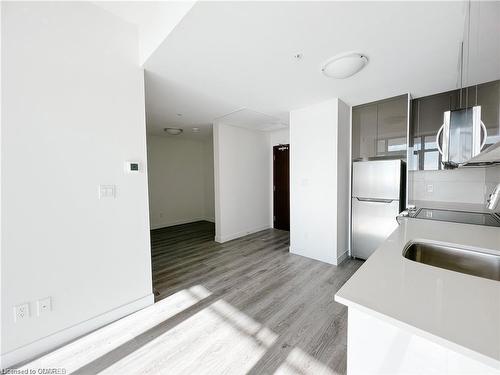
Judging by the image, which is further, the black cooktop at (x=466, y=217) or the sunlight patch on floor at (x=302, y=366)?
the black cooktop at (x=466, y=217)

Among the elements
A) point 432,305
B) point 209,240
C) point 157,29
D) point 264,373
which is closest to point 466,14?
point 432,305

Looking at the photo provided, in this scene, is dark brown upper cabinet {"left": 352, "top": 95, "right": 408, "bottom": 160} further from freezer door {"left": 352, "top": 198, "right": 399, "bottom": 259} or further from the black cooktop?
the black cooktop

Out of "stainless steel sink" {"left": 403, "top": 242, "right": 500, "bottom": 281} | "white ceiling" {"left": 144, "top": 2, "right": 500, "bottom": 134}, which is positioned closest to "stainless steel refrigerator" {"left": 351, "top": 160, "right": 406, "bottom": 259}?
"white ceiling" {"left": 144, "top": 2, "right": 500, "bottom": 134}

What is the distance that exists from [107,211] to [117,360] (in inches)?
44.3

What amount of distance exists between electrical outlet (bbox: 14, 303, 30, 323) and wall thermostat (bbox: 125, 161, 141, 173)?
1193 mm

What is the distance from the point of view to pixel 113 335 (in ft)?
5.53

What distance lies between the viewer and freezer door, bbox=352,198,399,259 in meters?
2.77

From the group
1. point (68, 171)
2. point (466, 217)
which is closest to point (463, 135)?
point (466, 217)

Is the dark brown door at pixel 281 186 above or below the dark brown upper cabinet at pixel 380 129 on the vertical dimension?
below

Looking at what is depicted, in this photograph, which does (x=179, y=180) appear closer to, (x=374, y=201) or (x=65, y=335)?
(x=65, y=335)

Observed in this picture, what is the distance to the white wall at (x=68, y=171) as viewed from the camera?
1.41 m

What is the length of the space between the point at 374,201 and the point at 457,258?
5.63 feet

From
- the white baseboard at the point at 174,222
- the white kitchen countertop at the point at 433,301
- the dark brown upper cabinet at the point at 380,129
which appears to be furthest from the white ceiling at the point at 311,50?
the white baseboard at the point at 174,222

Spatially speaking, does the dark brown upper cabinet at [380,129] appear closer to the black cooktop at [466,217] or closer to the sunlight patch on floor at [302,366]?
the black cooktop at [466,217]
